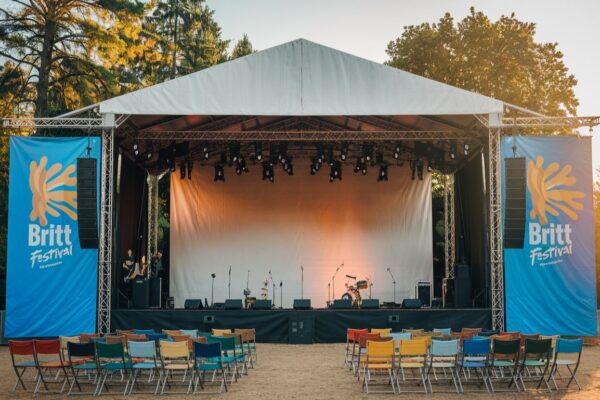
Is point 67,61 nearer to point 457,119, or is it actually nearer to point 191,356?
point 457,119

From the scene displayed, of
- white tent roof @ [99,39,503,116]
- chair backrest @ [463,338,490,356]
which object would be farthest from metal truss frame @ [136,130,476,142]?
chair backrest @ [463,338,490,356]

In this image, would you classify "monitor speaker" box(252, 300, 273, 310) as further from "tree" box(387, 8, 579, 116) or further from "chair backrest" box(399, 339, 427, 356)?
"tree" box(387, 8, 579, 116)

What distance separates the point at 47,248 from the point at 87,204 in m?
1.38

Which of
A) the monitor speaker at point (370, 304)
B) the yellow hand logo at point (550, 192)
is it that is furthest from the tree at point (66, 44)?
the yellow hand logo at point (550, 192)

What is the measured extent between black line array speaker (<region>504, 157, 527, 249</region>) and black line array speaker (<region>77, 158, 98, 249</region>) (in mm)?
8007

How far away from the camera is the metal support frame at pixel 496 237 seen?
1562 cm

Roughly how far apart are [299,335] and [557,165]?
6.41m

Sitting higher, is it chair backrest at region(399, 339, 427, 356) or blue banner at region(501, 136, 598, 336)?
blue banner at region(501, 136, 598, 336)

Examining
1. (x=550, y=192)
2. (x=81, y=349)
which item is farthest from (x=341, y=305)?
(x=81, y=349)

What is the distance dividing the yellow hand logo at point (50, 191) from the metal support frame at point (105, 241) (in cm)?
61

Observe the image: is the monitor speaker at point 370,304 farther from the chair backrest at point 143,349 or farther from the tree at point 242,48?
the tree at point 242,48

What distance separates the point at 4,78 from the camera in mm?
22125

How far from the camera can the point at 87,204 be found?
15.3 metres

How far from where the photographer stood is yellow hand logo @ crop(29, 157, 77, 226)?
15812mm
